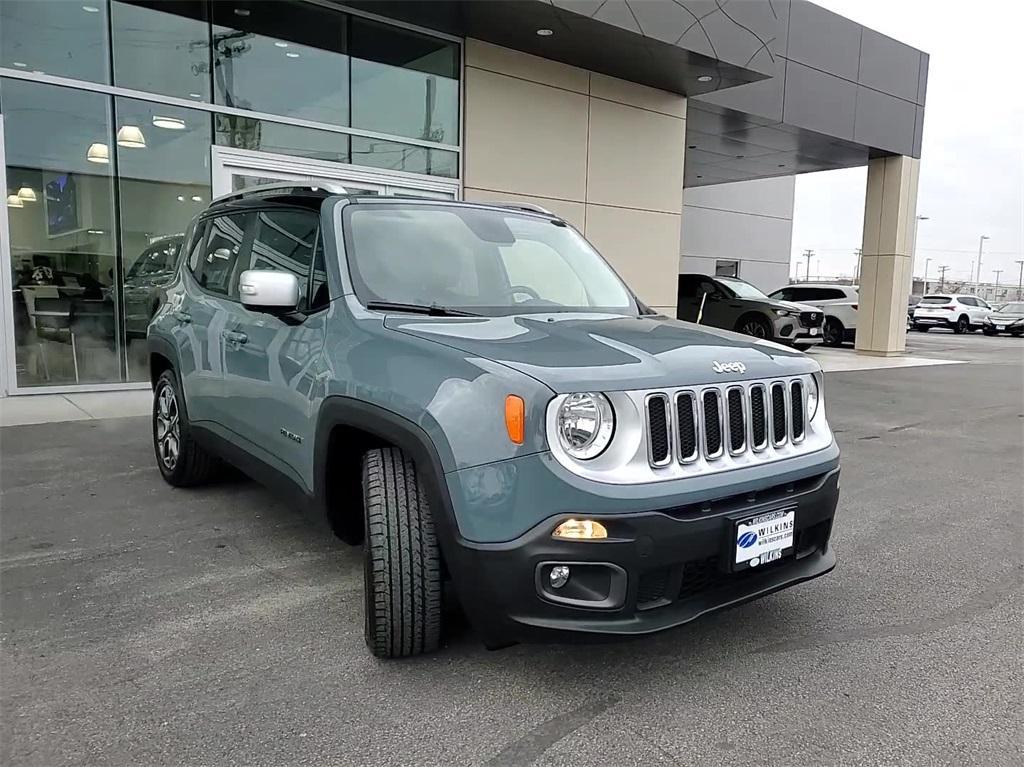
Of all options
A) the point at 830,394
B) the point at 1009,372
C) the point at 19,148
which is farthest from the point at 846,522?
the point at 1009,372

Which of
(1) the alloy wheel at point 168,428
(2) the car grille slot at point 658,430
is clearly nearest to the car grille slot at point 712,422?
(2) the car grille slot at point 658,430

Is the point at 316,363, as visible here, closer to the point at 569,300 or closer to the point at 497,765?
the point at 569,300

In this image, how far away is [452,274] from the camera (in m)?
3.51

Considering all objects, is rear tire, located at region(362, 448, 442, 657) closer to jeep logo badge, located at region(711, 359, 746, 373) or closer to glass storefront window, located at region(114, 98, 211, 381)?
jeep logo badge, located at region(711, 359, 746, 373)

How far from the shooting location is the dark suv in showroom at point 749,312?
50.2 feet

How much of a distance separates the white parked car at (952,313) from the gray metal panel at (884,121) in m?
15.6

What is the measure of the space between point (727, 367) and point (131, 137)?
27.1ft

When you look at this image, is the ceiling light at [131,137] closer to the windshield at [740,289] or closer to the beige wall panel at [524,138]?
the beige wall panel at [524,138]

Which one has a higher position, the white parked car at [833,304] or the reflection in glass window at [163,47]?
the reflection in glass window at [163,47]

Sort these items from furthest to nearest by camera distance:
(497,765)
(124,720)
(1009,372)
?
(1009,372)
(124,720)
(497,765)

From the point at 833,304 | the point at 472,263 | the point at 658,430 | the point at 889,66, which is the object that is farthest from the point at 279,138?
the point at 833,304

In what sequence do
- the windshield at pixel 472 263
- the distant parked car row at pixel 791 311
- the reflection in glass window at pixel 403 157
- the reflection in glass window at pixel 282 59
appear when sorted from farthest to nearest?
the distant parked car row at pixel 791 311 → the reflection in glass window at pixel 403 157 → the reflection in glass window at pixel 282 59 → the windshield at pixel 472 263

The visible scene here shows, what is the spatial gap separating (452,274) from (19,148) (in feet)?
23.3

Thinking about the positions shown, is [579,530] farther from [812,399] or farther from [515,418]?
[812,399]
